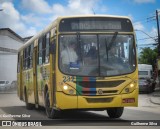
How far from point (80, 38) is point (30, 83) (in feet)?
22.8

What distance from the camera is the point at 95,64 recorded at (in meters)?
15.2

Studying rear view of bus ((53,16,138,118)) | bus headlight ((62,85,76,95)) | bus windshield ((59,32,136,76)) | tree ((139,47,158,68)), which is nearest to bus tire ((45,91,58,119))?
rear view of bus ((53,16,138,118))

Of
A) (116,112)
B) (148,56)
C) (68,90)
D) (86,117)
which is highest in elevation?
(148,56)

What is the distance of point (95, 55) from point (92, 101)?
56.1 inches

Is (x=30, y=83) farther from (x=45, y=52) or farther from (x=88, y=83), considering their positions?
(x=88, y=83)

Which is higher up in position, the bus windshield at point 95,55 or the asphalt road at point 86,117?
the bus windshield at point 95,55

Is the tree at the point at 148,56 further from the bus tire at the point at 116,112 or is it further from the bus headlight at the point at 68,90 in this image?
the bus headlight at the point at 68,90

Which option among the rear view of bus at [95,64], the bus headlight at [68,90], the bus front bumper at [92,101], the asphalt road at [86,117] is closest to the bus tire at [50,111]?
the asphalt road at [86,117]

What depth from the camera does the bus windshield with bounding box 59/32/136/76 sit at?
15.1 m

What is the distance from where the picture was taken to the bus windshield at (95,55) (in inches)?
595

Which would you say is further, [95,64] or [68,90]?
[95,64]

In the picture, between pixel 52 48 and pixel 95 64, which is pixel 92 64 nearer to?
pixel 95 64

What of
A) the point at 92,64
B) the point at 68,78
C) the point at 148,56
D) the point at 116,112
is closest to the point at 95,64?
the point at 92,64

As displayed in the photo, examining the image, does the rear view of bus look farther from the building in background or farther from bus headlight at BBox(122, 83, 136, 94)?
the building in background
